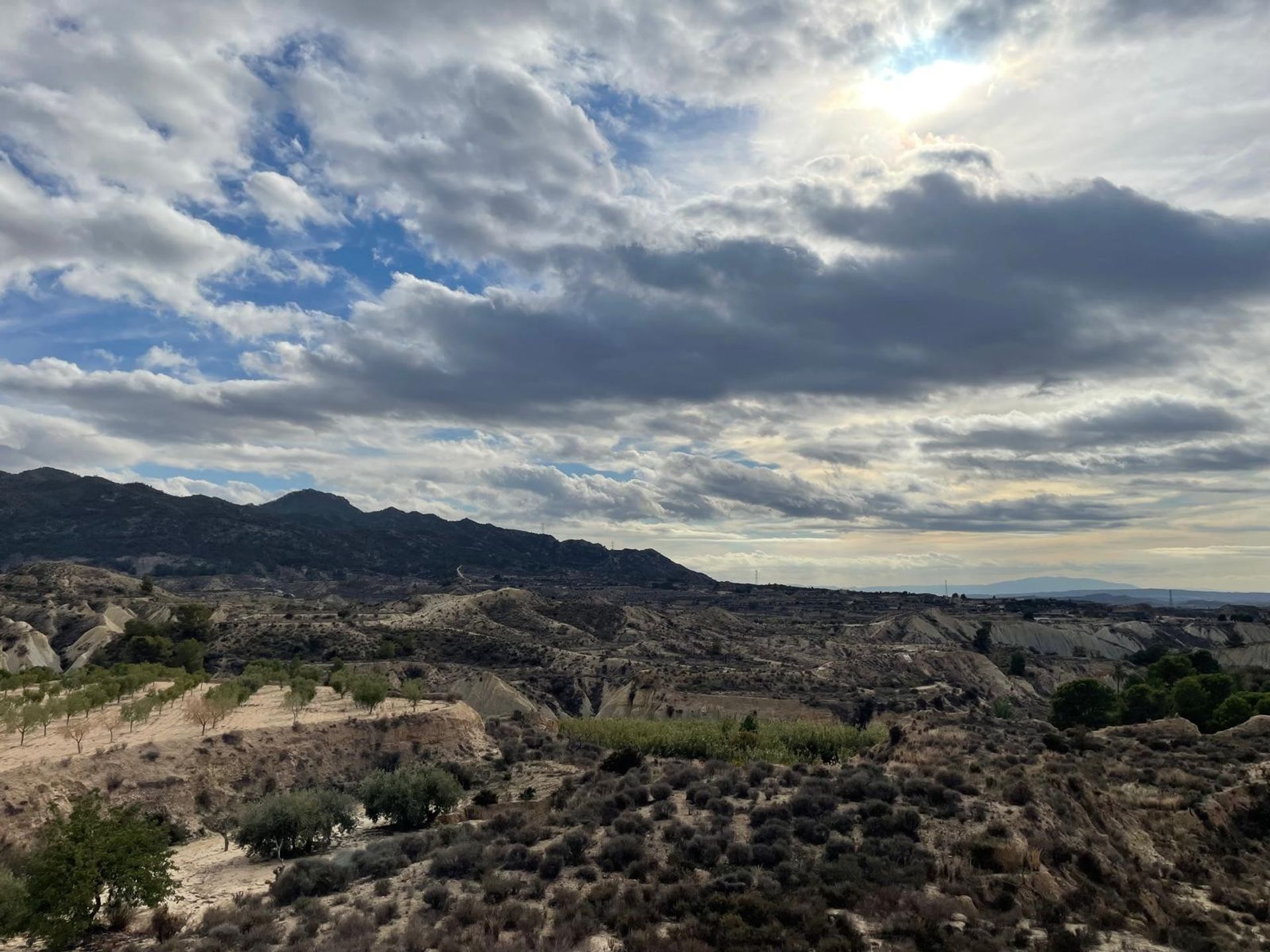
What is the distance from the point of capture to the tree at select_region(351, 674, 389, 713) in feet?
184

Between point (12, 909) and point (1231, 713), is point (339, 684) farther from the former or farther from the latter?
point (1231, 713)

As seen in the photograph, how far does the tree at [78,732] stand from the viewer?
139ft

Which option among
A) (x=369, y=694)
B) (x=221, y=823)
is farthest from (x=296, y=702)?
(x=221, y=823)

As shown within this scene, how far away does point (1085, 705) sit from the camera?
227 ft

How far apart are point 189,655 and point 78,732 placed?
45.3m

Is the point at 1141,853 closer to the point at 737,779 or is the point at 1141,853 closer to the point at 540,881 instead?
the point at 737,779

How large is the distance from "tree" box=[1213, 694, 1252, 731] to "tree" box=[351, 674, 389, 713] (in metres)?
61.2

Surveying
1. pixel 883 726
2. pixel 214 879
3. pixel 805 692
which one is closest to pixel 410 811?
pixel 214 879

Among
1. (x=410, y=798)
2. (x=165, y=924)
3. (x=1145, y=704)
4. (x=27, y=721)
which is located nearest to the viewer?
(x=165, y=924)

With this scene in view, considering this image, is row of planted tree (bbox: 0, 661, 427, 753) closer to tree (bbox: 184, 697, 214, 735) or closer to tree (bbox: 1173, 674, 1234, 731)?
tree (bbox: 184, 697, 214, 735)

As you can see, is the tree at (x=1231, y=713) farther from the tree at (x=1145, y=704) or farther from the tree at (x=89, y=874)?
the tree at (x=89, y=874)

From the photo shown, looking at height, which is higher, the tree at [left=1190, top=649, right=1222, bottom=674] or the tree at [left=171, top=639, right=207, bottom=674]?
the tree at [left=1190, top=649, right=1222, bottom=674]

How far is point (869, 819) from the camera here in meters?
25.9

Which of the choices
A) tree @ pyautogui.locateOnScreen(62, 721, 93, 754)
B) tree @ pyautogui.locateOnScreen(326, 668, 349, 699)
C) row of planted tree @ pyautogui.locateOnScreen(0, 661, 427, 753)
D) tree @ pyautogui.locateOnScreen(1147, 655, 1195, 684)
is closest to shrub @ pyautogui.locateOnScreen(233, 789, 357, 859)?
tree @ pyautogui.locateOnScreen(62, 721, 93, 754)
